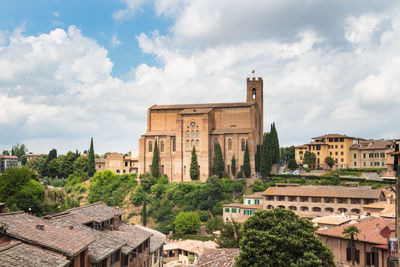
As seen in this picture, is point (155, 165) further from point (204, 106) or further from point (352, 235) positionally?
point (352, 235)

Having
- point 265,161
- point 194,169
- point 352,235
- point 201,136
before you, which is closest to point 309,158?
point 265,161

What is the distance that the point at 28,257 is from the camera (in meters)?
15.3

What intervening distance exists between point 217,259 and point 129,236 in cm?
656

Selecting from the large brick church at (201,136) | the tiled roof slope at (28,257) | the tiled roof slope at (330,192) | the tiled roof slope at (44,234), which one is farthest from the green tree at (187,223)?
the tiled roof slope at (28,257)

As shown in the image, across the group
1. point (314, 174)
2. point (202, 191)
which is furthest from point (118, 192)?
point (314, 174)

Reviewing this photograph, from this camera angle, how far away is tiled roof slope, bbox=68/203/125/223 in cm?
2530

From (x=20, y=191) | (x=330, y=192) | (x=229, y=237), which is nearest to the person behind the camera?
(x=229, y=237)

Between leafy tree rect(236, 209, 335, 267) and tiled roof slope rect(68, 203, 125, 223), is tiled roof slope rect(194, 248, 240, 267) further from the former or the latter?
tiled roof slope rect(68, 203, 125, 223)

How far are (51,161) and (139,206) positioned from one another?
35.9 meters

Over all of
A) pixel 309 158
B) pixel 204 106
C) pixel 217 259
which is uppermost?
pixel 204 106

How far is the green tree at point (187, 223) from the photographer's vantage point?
57.1 m

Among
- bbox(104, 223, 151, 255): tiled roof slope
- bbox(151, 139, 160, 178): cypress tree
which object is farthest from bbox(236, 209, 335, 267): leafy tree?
bbox(151, 139, 160, 178): cypress tree

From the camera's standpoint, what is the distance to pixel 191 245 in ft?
164

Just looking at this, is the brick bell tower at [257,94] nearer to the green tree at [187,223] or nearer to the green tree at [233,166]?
the green tree at [233,166]
